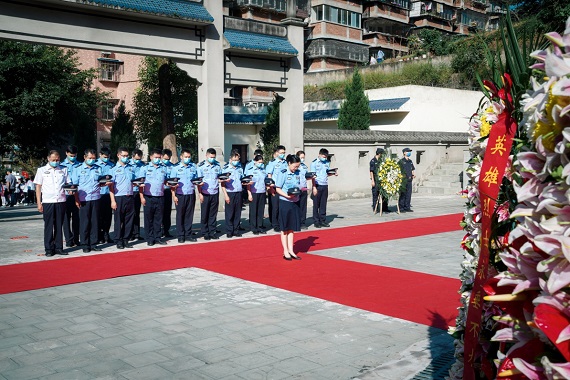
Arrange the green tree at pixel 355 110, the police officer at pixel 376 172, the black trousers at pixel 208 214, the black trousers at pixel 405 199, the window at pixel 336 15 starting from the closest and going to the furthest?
the black trousers at pixel 208 214, the police officer at pixel 376 172, the black trousers at pixel 405 199, the green tree at pixel 355 110, the window at pixel 336 15

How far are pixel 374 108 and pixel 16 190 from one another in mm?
16897

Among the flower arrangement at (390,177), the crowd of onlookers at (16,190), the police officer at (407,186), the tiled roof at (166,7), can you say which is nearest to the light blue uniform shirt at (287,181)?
the flower arrangement at (390,177)

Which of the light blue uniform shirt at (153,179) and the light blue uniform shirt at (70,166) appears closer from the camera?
the light blue uniform shirt at (70,166)

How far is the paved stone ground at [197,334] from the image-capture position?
186 inches

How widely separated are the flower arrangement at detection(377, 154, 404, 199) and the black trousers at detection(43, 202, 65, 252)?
8.37m

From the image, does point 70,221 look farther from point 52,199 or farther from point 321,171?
point 321,171

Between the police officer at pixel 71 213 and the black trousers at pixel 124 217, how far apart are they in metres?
0.73

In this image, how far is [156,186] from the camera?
10844mm

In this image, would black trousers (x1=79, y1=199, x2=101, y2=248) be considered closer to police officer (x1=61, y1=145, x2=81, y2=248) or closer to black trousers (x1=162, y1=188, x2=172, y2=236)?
police officer (x1=61, y1=145, x2=81, y2=248)

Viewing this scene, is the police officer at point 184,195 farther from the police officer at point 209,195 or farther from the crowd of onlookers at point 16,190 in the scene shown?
the crowd of onlookers at point 16,190

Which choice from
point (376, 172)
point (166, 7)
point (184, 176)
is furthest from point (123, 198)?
point (376, 172)

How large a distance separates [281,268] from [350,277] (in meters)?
1.16

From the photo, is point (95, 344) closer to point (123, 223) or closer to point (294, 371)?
point (294, 371)

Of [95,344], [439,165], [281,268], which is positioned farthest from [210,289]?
[439,165]
